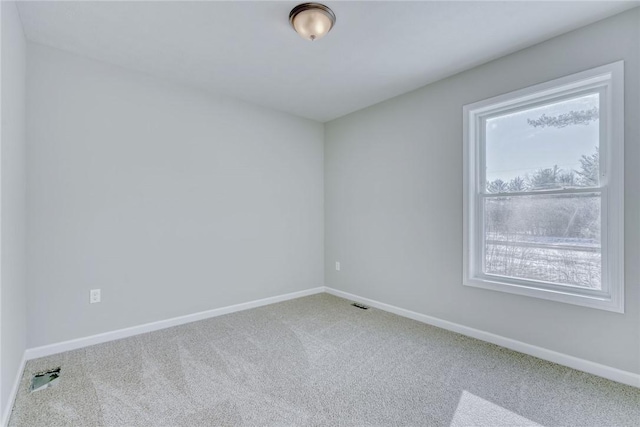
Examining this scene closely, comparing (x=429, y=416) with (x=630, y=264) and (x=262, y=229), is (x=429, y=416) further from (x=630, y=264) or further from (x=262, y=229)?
(x=262, y=229)

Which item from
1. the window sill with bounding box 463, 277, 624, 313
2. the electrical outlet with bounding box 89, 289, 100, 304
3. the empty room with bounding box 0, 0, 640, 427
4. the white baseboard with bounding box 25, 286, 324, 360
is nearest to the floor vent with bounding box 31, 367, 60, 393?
the empty room with bounding box 0, 0, 640, 427

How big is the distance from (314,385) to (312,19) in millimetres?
2438

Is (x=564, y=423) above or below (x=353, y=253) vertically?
below

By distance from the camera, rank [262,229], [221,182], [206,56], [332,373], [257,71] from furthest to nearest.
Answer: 1. [262,229]
2. [221,182]
3. [257,71]
4. [206,56]
5. [332,373]

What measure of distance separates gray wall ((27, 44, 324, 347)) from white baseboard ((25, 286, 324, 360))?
0.18 feet

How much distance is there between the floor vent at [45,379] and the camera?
1967mm

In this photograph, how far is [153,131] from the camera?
9.64ft

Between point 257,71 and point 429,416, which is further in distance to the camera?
point 257,71

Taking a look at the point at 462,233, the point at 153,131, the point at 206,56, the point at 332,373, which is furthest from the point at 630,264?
the point at 153,131

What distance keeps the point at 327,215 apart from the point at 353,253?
71cm

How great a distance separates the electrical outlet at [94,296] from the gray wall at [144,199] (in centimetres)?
4

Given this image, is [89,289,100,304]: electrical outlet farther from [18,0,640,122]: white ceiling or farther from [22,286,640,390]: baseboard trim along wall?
[18,0,640,122]: white ceiling

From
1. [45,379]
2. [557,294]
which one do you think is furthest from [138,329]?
[557,294]

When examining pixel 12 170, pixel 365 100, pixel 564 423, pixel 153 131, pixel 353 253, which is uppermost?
pixel 365 100
